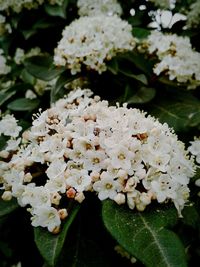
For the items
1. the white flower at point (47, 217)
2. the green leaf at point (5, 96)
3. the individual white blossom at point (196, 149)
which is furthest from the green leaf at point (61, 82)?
the white flower at point (47, 217)

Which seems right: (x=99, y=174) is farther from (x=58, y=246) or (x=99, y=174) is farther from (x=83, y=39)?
(x=83, y=39)

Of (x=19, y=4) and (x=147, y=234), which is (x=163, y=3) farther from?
(x=147, y=234)

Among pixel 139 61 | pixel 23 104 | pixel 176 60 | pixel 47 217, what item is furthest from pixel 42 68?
pixel 47 217

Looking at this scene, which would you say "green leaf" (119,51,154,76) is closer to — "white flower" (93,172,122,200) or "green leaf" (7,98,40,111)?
"green leaf" (7,98,40,111)

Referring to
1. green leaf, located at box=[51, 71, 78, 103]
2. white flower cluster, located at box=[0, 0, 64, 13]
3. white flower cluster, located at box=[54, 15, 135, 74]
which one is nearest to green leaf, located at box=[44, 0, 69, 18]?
white flower cluster, located at box=[0, 0, 64, 13]

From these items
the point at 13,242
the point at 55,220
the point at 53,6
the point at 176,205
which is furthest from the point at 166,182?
the point at 53,6

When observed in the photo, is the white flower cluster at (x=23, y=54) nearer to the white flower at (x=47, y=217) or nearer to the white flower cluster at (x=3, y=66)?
the white flower cluster at (x=3, y=66)
